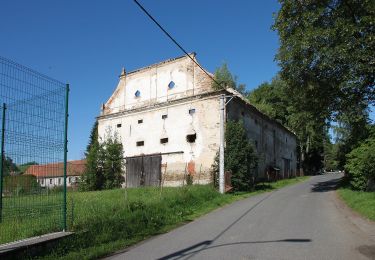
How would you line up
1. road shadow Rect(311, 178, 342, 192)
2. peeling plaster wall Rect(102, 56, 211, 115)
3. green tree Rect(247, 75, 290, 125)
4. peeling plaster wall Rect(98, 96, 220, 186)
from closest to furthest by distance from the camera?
road shadow Rect(311, 178, 342, 192)
peeling plaster wall Rect(98, 96, 220, 186)
peeling plaster wall Rect(102, 56, 211, 115)
green tree Rect(247, 75, 290, 125)

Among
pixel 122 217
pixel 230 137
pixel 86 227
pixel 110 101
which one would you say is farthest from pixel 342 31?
pixel 110 101

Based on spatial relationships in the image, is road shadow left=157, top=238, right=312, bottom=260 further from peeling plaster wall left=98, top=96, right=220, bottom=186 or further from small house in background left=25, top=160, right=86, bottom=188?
peeling plaster wall left=98, top=96, right=220, bottom=186

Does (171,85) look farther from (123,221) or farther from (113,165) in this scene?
(123,221)

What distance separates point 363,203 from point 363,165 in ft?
11.5

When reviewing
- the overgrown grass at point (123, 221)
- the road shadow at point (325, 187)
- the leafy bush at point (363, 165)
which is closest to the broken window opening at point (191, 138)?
the road shadow at point (325, 187)

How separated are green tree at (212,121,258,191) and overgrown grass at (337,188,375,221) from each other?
728 centimetres

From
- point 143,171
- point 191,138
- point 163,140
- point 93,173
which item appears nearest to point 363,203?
point 191,138

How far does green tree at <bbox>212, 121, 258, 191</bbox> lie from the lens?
25958 millimetres

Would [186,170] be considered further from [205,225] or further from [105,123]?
[205,225]

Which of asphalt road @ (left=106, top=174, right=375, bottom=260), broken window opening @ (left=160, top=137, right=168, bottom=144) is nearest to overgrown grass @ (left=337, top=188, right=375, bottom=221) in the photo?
asphalt road @ (left=106, top=174, right=375, bottom=260)

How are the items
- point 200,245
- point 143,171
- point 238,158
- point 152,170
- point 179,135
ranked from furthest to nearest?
1. point 143,171
2. point 152,170
3. point 179,135
4. point 238,158
5. point 200,245

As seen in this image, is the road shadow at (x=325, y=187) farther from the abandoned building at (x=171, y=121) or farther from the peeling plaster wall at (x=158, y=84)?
the peeling plaster wall at (x=158, y=84)

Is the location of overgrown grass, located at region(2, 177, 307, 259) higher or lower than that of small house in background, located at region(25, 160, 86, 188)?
lower

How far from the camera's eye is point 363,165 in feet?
63.4
